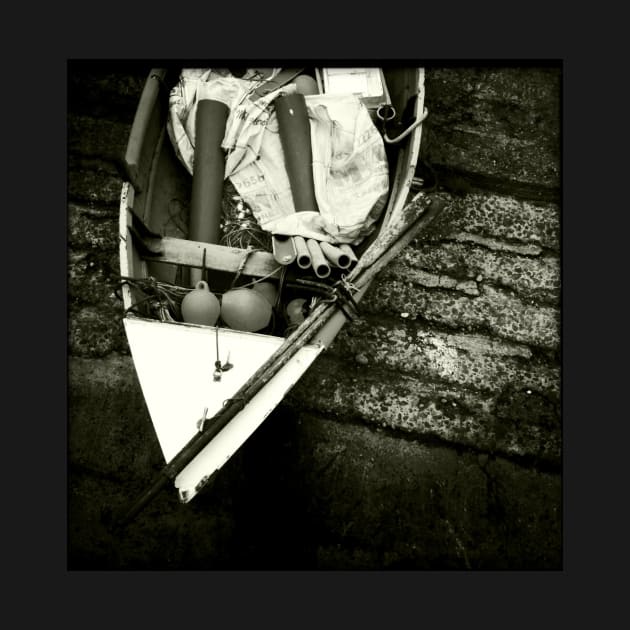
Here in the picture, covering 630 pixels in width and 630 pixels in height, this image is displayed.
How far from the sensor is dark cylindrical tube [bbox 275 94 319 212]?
10.2 ft

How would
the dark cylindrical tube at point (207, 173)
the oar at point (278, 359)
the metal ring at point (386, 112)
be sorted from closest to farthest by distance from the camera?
the oar at point (278, 359)
the dark cylindrical tube at point (207, 173)
the metal ring at point (386, 112)

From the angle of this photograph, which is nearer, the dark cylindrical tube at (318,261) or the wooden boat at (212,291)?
the wooden boat at (212,291)

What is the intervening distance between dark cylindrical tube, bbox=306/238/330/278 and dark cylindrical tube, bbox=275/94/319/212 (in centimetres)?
29

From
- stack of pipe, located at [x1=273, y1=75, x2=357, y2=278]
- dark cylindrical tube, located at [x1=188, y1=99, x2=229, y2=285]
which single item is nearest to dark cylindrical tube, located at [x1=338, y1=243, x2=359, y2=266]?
stack of pipe, located at [x1=273, y1=75, x2=357, y2=278]

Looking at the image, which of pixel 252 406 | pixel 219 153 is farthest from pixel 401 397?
pixel 219 153

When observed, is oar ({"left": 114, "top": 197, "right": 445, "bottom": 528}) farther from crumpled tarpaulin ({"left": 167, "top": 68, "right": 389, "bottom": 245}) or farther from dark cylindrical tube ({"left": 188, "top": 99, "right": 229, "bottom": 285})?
dark cylindrical tube ({"left": 188, "top": 99, "right": 229, "bottom": 285})

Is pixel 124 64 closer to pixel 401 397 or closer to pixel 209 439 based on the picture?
pixel 209 439

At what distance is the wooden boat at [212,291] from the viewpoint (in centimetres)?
242

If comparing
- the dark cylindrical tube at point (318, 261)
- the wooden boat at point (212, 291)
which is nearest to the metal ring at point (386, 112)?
the wooden boat at point (212, 291)

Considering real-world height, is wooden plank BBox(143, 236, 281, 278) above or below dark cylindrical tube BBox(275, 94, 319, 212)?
below

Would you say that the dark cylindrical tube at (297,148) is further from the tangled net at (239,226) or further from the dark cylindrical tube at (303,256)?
the dark cylindrical tube at (303,256)

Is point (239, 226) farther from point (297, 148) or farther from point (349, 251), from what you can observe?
point (349, 251)

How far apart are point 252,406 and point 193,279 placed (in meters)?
0.72

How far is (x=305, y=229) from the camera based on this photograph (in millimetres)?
2879
